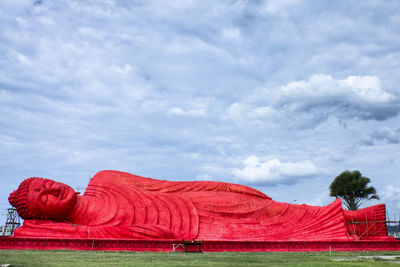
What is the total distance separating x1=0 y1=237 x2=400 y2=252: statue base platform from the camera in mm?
10086

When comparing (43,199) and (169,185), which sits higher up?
(169,185)

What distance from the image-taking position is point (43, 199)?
11.3 metres

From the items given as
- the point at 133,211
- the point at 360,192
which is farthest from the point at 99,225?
the point at 360,192

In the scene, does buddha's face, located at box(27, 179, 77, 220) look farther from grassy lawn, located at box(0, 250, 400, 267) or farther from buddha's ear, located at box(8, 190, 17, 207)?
grassy lawn, located at box(0, 250, 400, 267)

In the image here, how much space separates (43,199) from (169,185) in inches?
158

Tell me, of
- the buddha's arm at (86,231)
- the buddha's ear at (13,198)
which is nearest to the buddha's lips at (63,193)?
the buddha's arm at (86,231)

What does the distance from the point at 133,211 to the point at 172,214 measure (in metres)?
1.19

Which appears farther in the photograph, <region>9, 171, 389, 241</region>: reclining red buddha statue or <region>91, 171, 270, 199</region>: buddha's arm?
<region>91, 171, 270, 199</region>: buddha's arm

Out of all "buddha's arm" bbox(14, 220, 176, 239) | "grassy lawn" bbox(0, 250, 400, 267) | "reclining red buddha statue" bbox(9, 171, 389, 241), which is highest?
"reclining red buddha statue" bbox(9, 171, 389, 241)

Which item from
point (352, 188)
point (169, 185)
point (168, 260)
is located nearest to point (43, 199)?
point (169, 185)

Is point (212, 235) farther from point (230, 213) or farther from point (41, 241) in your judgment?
point (41, 241)

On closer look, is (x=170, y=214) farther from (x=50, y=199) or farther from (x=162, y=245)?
(x=50, y=199)

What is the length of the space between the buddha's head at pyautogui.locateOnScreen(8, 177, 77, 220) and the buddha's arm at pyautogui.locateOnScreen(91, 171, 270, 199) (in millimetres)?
1449

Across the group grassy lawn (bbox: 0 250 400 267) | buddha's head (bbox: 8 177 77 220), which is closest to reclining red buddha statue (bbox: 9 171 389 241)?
buddha's head (bbox: 8 177 77 220)
